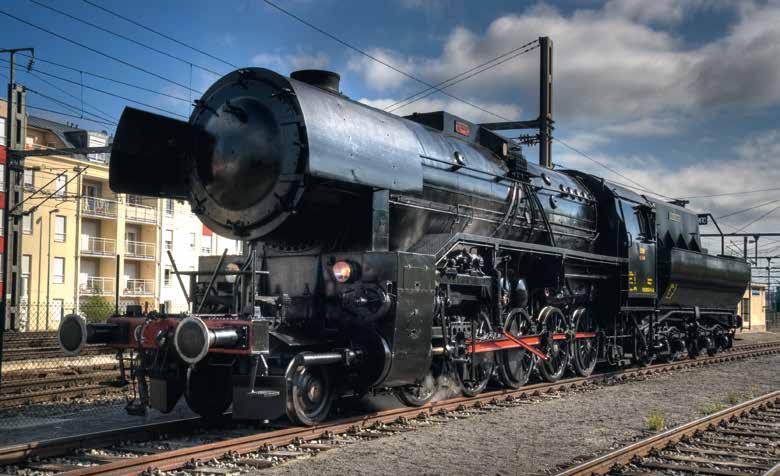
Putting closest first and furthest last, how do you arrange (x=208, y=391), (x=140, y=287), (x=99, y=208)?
(x=208, y=391) < (x=99, y=208) < (x=140, y=287)

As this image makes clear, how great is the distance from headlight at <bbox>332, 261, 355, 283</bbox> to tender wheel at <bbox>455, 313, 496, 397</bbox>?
2.37 metres

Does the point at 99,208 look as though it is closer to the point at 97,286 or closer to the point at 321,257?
the point at 97,286

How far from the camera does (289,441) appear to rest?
7.24 metres

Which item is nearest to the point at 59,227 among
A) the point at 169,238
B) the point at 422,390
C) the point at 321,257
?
the point at 169,238

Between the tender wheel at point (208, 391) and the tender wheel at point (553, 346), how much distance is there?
5.41 metres

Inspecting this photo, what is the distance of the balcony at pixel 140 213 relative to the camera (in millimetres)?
41438

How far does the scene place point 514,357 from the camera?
11359mm

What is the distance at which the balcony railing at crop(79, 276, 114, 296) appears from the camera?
127ft

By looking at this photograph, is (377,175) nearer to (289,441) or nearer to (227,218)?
(227,218)

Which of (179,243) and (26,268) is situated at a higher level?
(179,243)

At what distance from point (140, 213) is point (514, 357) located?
1373 inches

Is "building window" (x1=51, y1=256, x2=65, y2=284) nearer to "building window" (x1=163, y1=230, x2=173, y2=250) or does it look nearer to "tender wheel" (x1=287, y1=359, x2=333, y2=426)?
"building window" (x1=163, y1=230, x2=173, y2=250)

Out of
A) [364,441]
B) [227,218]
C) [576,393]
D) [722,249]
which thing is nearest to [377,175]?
[227,218]

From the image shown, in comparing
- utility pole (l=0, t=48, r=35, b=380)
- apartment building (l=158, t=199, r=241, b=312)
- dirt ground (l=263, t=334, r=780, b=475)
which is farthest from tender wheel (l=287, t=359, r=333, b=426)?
apartment building (l=158, t=199, r=241, b=312)
